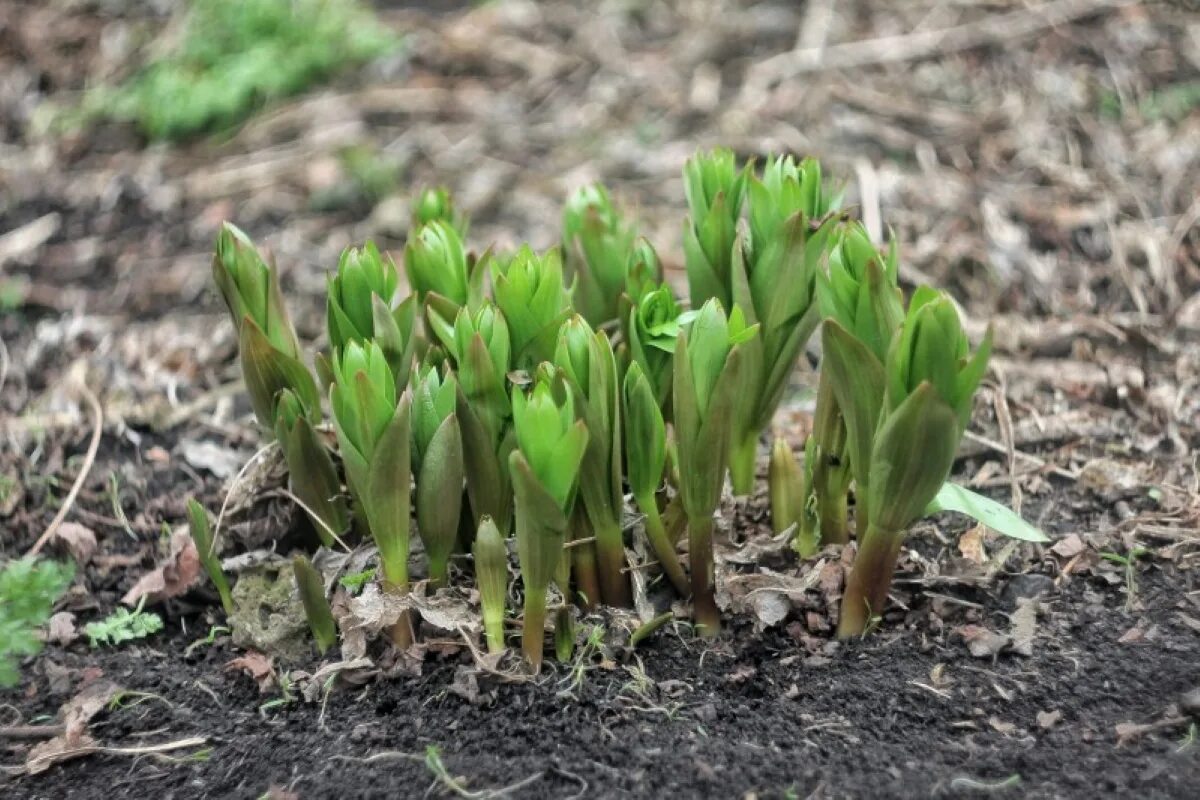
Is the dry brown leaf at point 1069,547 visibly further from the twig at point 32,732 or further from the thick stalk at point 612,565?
the twig at point 32,732

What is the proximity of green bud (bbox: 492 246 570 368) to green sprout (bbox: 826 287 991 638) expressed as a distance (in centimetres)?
49

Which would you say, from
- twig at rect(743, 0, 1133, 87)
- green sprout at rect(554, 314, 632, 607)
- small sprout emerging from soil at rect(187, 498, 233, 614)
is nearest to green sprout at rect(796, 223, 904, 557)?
green sprout at rect(554, 314, 632, 607)

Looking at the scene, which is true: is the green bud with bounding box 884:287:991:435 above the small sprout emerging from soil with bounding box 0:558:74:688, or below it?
above

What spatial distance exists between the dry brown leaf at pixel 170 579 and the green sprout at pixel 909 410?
1.33 m

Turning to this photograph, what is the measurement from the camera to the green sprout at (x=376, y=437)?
195 cm

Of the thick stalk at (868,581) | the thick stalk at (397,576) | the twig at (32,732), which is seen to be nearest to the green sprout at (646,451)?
the thick stalk at (868,581)

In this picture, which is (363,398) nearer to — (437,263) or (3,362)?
(437,263)

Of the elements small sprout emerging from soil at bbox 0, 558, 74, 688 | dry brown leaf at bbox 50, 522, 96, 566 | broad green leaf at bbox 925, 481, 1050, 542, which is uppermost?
small sprout emerging from soil at bbox 0, 558, 74, 688

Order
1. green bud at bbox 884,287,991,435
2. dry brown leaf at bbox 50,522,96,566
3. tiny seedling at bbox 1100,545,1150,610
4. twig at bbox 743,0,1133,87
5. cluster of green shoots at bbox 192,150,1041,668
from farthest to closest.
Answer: twig at bbox 743,0,1133,87
dry brown leaf at bbox 50,522,96,566
tiny seedling at bbox 1100,545,1150,610
cluster of green shoots at bbox 192,150,1041,668
green bud at bbox 884,287,991,435

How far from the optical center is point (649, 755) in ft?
6.24

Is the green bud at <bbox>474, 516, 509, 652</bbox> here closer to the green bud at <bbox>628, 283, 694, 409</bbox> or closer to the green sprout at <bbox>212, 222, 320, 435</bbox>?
the green bud at <bbox>628, 283, 694, 409</bbox>

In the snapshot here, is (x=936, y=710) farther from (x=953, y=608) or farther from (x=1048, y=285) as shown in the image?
(x=1048, y=285)

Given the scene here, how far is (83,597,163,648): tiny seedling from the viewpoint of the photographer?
242cm

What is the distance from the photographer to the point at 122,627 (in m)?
2.45
